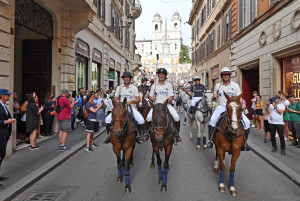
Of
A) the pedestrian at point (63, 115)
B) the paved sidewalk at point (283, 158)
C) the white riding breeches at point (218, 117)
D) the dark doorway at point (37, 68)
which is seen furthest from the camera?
the dark doorway at point (37, 68)

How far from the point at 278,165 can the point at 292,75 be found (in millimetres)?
5701

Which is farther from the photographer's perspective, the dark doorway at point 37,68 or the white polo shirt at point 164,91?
the dark doorway at point 37,68

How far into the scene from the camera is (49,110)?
1056 centimetres

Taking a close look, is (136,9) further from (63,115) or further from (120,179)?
(120,179)

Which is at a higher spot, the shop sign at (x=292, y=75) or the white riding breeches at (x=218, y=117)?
the shop sign at (x=292, y=75)

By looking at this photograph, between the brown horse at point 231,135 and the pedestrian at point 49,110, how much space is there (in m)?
7.48

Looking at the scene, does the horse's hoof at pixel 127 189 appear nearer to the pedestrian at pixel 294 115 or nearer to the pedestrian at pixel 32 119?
the pedestrian at pixel 32 119

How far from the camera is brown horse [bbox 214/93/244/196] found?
4645mm

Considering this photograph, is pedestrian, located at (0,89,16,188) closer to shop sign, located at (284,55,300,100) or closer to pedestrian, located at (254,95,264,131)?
shop sign, located at (284,55,300,100)

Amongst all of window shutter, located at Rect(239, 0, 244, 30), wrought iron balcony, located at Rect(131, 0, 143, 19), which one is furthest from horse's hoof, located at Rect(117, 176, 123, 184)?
wrought iron balcony, located at Rect(131, 0, 143, 19)

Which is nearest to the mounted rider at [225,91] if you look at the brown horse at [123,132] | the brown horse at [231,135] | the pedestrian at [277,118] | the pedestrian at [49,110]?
the brown horse at [231,135]

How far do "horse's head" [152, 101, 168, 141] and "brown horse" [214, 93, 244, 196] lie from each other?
3.91ft

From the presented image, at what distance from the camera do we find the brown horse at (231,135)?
4.64 metres

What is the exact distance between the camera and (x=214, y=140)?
5.46 metres
